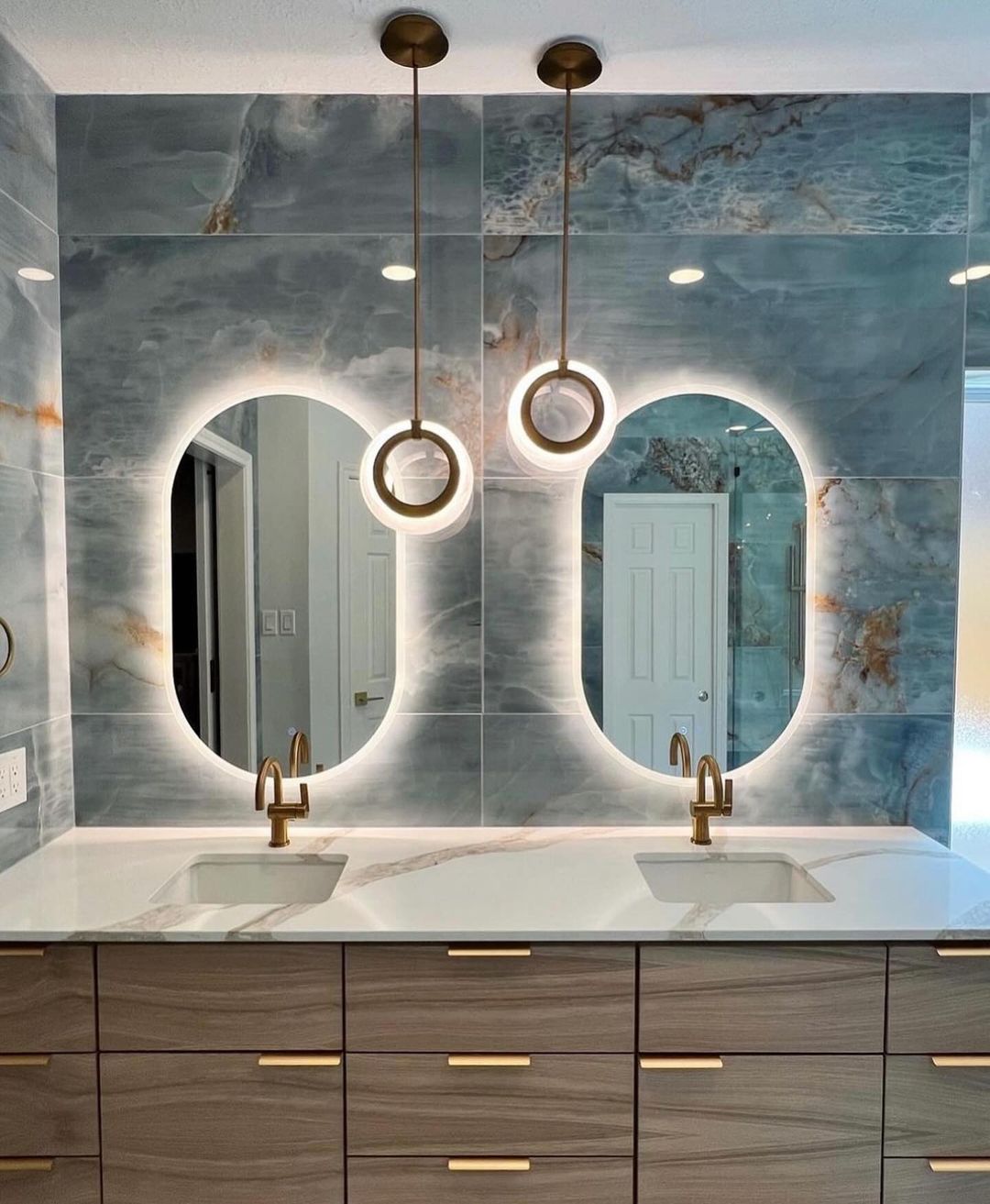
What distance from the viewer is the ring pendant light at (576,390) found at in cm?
184

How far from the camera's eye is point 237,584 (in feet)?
6.55

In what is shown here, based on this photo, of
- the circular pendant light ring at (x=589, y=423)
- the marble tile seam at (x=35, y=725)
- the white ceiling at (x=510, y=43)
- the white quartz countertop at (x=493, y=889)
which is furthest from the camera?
the circular pendant light ring at (x=589, y=423)

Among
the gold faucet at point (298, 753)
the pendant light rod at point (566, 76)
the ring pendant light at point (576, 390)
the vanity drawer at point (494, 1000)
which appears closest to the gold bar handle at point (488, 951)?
the vanity drawer at point (494, 1000)

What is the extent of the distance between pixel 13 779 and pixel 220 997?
69 centimetres

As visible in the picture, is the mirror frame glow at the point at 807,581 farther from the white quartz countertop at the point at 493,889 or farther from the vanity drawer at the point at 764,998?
the vanity drawer at the point at 764,998

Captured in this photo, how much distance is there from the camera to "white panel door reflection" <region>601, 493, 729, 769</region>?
1985 millimetres

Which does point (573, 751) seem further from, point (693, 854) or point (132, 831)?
point (132, 831)

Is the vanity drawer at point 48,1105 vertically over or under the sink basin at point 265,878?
under

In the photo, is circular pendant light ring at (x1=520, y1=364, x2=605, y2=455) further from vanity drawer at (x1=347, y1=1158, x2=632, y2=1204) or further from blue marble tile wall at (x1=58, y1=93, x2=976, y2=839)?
vanity drawer at (x1=347, y1=1158, x2=632, y2=1204)

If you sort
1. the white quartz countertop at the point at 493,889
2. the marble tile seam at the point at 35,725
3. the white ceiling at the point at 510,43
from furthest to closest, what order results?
the marble tile seam at the point at 35,725
the white ceiling at the point at 510,43
the white quartz countertop at the point at 493,889

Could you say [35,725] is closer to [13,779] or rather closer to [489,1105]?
[13,779]

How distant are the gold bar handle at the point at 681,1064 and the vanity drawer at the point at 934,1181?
1.20 feet

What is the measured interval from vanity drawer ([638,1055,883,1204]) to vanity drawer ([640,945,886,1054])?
3cm

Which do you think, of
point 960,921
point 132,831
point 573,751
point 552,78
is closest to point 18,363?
point 132,831
